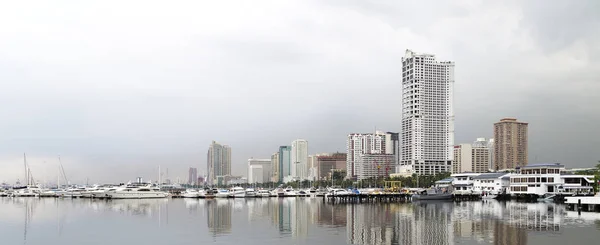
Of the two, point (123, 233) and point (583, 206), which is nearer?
point (123, 233)

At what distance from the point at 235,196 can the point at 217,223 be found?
80381 millimetres

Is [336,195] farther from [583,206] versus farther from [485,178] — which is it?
[583,206]

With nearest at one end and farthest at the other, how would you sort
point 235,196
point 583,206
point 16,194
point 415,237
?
1. point 415,237
2. point 583,206
3. point 235,196
4. point 16,194

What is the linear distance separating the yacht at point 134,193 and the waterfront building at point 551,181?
84.2 meters

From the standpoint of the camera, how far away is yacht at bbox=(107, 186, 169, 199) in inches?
4830

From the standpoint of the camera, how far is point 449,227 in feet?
158

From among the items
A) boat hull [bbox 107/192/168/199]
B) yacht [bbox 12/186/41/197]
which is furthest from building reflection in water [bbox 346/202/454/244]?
yacht [bbox 12/186/41/197]

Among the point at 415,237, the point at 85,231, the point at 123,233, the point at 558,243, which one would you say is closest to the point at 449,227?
the point at 415,237

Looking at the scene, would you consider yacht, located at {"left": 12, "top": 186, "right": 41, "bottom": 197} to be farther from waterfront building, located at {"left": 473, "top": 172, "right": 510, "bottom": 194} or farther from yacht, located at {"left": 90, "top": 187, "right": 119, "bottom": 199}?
waterfront building, located at {"left": 473, "top": 172, "right": 510, "bottom": 194}

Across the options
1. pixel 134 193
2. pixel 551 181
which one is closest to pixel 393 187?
pixel 551 181

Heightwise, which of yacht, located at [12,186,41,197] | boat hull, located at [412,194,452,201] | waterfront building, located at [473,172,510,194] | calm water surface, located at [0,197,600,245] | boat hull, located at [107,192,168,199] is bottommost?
yacht, located at [12,186,41,197]

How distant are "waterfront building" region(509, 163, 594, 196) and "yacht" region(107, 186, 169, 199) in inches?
3316

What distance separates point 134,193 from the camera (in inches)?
4872

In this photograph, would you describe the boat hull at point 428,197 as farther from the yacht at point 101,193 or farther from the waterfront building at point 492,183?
the yacht at point 101,193
